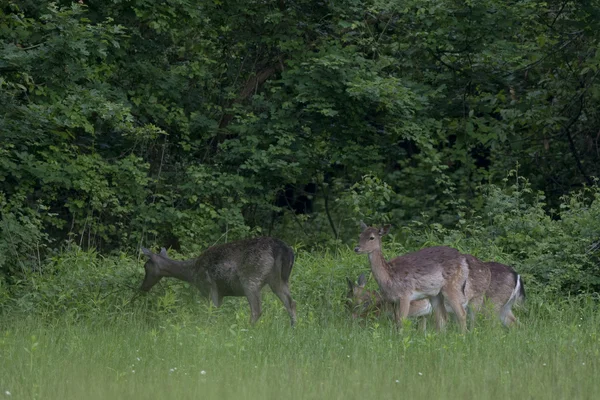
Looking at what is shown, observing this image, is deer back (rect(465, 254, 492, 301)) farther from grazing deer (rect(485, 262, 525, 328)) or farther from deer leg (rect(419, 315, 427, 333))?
deer leg (rect(419, 315, 427, 333))

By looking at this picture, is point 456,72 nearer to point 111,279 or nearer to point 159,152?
point 159,152

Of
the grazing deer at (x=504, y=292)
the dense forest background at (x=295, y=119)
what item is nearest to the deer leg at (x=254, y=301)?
the grazing deer at (x=504, y=292)

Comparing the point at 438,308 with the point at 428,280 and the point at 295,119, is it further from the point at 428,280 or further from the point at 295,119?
the point at 295,119

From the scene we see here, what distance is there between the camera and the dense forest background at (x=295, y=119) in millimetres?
14422

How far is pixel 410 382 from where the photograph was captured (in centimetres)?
768

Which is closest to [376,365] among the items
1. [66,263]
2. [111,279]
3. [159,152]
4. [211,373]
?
[211,373]

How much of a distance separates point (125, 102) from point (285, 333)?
20.7ft

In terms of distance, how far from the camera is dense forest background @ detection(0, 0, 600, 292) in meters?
14.4

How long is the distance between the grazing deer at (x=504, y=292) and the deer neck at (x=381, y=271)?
1.07m

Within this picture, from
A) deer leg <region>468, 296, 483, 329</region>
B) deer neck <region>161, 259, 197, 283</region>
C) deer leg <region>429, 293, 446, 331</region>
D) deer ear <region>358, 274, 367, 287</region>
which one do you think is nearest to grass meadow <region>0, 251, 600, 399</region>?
deer leg <region>468, 296, 483, 329</region>

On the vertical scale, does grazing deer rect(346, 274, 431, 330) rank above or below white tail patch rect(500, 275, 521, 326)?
below

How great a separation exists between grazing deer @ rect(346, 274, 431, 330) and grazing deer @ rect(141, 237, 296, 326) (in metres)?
0.72

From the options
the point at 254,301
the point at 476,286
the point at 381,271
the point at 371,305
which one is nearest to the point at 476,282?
the point at 476,286

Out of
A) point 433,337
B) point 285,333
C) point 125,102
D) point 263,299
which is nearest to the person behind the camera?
point 433,337
